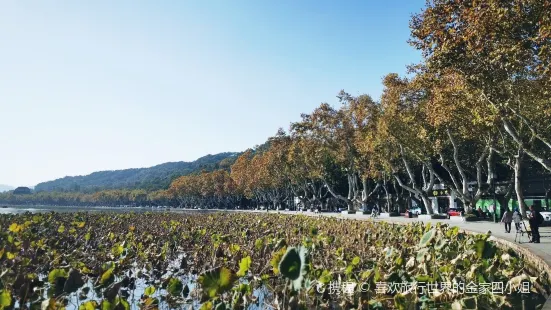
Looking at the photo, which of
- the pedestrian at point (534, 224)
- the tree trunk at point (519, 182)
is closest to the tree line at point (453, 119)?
the tree trunk at point (519, 182)

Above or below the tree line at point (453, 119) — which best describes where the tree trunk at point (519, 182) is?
below

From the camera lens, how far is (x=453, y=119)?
82.5 feet

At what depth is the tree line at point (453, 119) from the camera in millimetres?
15031

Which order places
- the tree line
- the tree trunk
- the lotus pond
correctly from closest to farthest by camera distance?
the lotus pond < the tree line < the tree trunk

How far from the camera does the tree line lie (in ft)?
49.3

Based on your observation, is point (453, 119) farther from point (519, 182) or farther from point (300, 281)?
point (300, 281)

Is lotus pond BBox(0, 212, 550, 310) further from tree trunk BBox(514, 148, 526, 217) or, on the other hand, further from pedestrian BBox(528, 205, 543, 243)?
tree trunk BBox(514, 148, 526, 217)

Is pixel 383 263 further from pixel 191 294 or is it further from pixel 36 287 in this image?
pixel 36 287

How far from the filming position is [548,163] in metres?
17.5

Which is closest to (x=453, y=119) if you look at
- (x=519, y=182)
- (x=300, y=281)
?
(x=519, y=182)

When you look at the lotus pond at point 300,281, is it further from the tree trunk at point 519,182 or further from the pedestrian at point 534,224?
the tree trunk at point 519,182

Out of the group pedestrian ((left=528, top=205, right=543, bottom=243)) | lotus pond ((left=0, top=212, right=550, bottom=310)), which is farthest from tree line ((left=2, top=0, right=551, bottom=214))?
lotus pond ((left=0, top=212, right=550, bottom=310))

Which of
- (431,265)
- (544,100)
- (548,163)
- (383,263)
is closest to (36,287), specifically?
(383,263)

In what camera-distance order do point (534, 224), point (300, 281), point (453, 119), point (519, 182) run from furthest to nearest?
point (453, 119) → point (519, 182) → point (534, 224) → point (300, 281)
